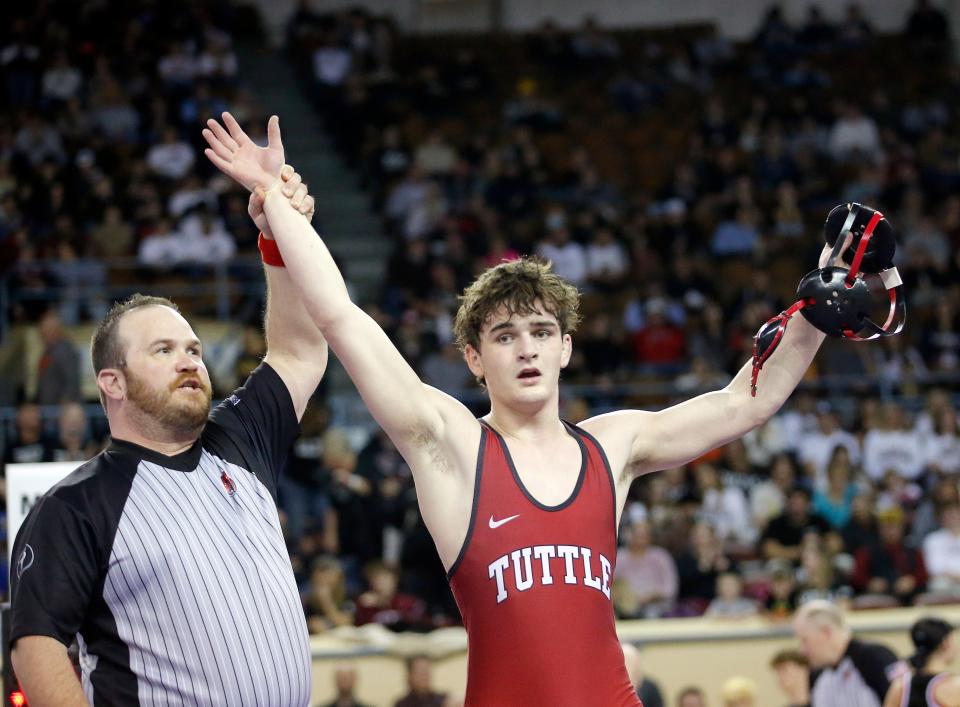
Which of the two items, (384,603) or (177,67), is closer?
(384,603)

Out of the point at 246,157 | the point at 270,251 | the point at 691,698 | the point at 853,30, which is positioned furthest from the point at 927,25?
the point at 246,157

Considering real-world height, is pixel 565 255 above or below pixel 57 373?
above

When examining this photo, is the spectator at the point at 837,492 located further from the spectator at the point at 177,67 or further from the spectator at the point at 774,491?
the spectator at the point at 177,67

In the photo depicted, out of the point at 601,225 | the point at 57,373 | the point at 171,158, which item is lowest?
the point at 57,373

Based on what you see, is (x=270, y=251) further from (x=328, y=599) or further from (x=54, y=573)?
(x=328, y=599)

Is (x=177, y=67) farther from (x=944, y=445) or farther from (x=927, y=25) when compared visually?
(x=927, y=25)

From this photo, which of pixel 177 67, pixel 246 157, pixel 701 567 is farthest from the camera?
pixel 177 67

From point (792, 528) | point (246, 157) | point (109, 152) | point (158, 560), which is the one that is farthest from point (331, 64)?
point (158, 560)

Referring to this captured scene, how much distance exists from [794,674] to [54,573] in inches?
210

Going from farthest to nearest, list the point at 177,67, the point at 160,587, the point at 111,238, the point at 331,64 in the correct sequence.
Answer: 1. the point at 331,64
2. the point at 177,67
3. the point at 111,238
4. the point at 160,587

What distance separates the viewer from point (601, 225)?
49.2ft

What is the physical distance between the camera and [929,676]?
620 centimetres

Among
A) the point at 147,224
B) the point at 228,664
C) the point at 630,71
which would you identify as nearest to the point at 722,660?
the point at 228,664

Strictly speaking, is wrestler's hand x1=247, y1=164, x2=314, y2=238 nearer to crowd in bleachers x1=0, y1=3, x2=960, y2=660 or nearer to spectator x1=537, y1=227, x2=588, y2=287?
crowd in bleachers x1=0, y1=3, x2=960, y2=660
